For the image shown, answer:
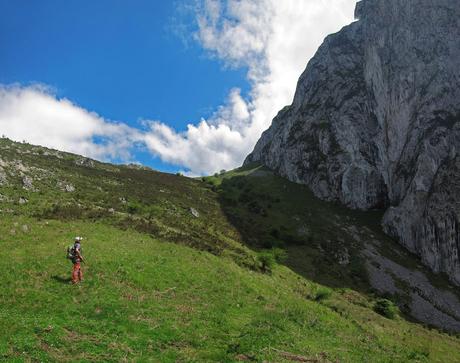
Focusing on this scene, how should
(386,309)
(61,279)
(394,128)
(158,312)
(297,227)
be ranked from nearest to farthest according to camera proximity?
(158,312) → (61,279) → (386,309) → (297,227) → (394,128)

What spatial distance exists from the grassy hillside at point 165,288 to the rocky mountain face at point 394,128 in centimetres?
2155

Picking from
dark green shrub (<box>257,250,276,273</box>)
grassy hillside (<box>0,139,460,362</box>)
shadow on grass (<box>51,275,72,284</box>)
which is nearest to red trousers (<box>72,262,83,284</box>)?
shadow on grass (<box>51,275,72,284</box>)

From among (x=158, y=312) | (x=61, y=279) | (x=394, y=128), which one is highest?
(x=394, y=128)

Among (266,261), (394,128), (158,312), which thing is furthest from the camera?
(394,128)

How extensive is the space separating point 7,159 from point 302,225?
190ft

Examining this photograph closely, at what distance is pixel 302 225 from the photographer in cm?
8669

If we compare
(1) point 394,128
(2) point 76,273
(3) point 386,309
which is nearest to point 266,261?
(3) point 386,309

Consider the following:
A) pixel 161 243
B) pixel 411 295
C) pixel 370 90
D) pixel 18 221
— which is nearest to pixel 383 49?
pixel 370 90

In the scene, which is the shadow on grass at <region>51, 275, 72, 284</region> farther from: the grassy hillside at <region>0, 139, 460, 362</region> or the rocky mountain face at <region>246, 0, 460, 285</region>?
the rocky mountain face at <region>246, 0, 460, 285</region>

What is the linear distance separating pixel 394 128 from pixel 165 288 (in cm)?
9521

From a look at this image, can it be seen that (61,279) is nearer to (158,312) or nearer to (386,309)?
(158,312)

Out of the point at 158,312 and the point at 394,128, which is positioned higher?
the point at 394,128

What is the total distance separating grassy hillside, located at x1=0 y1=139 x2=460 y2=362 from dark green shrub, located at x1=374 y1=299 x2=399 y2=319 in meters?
1.14

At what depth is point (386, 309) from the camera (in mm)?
49344
